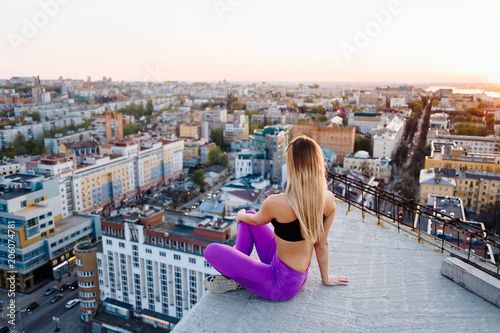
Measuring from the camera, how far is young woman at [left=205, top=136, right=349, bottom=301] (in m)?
1.05

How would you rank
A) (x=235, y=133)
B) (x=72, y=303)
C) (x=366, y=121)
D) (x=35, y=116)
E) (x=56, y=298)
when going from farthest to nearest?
(x=366, y=121)
(x=35, y=116)
(x=235, y=133)
(x=56, y=298)
(x=72, y=303)

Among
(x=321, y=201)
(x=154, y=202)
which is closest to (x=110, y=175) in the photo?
(x=154, y=202)

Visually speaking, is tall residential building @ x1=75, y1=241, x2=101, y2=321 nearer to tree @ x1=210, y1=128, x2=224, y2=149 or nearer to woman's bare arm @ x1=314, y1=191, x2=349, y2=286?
woman's bare arm @ x1=314, y1=191, x2=349, y2=286

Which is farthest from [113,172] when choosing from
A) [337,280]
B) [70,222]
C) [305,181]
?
[305,181]

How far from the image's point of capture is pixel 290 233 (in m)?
1.09

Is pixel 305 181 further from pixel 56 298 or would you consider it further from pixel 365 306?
pixel 56 298

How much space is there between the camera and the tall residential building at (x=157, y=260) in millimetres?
5047

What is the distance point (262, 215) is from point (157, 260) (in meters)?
4.54

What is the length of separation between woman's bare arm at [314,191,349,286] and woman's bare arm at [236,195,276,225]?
0.18 meters

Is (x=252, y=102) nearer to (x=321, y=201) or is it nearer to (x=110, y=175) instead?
(x=110, y=175)

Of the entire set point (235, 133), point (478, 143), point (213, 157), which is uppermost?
point (478, 143)

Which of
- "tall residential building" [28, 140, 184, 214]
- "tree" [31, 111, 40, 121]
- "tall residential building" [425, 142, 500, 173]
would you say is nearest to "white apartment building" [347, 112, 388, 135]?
"tall residential building" [28, 140, 184, 214]

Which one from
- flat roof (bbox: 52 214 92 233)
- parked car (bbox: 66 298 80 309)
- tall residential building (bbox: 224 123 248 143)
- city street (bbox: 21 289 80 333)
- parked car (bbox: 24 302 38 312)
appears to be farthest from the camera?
tall residential building (bbox: 224 123 248 143)

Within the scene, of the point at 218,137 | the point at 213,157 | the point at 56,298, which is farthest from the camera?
the point at 218,137
